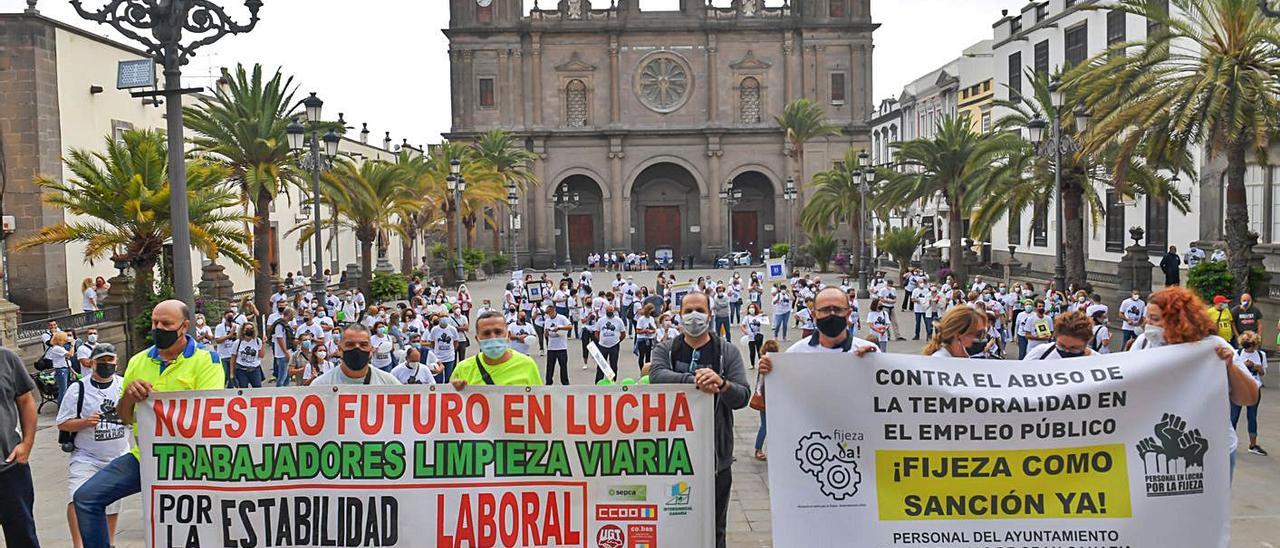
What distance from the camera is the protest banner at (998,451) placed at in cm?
568

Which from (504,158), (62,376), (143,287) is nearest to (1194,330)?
(62,376)

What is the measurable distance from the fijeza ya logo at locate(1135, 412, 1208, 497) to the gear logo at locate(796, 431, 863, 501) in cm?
150

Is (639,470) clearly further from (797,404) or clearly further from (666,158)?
(666,158)

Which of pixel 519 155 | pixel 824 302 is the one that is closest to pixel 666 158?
pixel 519 155

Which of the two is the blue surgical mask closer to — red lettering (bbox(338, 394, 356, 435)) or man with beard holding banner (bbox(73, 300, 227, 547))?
red lettering (bbox(338, 394, 356, 435))

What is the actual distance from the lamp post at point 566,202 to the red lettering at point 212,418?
208 feet

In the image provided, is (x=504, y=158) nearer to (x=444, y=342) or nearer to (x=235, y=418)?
(x=444, y=342)

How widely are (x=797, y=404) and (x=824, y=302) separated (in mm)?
644

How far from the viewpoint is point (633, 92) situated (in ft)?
227

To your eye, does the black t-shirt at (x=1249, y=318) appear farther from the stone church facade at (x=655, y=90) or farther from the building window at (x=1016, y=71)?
the stone church facade at (x=655, y=90)

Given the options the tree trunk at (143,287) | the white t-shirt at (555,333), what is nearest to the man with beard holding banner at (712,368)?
the white t-shirt at (555,333)

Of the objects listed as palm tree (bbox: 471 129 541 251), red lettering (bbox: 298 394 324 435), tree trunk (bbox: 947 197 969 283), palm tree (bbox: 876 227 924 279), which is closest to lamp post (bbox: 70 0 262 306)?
red lettering (bbox: 298 394 324 435)

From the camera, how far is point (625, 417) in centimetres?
595

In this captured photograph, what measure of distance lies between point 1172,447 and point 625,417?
2.86 meters
